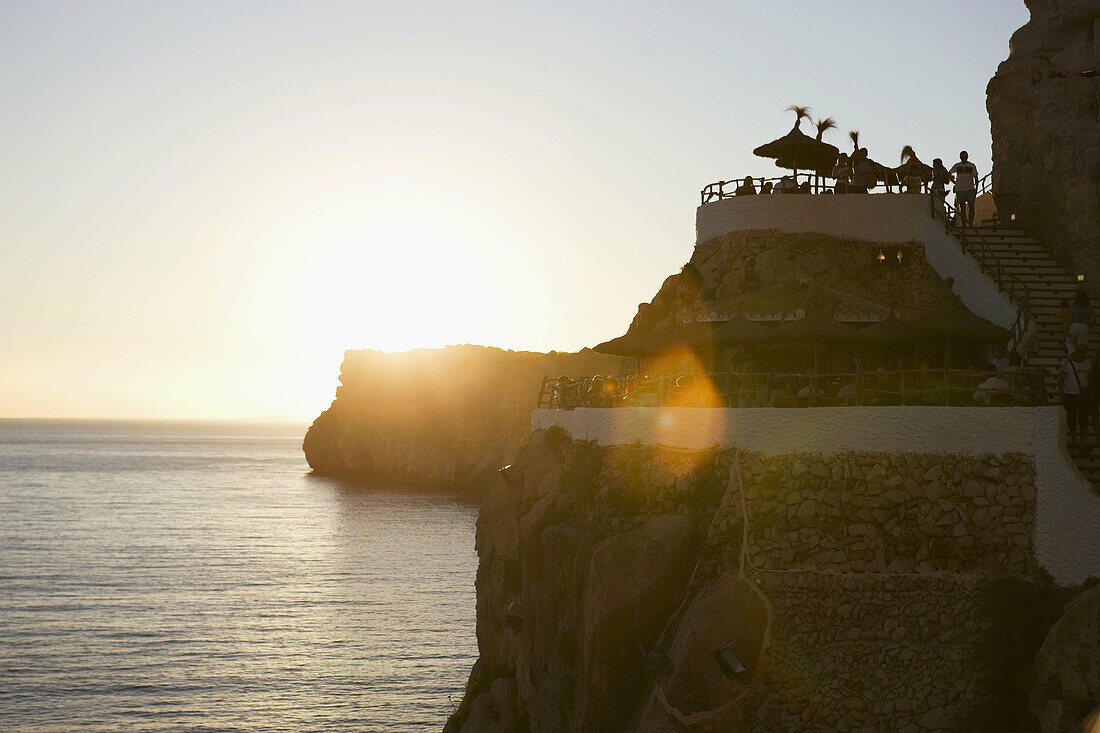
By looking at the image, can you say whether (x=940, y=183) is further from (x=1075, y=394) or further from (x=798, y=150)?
(x=1075, y=394)

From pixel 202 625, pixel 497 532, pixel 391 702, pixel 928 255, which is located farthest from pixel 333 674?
pixel 928 255

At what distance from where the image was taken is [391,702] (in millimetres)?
48156

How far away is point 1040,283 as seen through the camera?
95.6 feet

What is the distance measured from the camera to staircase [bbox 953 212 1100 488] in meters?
23.1

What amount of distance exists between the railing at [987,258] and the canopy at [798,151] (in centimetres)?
384

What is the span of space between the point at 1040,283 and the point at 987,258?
1.83m

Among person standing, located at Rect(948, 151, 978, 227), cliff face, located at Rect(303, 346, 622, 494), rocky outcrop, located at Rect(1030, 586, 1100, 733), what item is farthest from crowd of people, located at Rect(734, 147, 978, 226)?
cliff face, located at Rect(303, 346, 622, 494)

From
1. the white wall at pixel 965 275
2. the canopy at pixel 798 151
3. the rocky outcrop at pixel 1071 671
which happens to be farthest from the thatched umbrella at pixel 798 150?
the rocky outcrop at pixel 1071 671

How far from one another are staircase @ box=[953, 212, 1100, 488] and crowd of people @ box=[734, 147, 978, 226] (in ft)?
4.09

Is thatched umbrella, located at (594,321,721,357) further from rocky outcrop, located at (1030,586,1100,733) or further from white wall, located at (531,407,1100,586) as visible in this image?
rocky outcrop, located at (1030,586,1100,733)

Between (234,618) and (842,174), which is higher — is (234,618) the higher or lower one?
the lower one

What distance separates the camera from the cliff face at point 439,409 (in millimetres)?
151125

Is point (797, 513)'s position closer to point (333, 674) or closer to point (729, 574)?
point (729, 574)

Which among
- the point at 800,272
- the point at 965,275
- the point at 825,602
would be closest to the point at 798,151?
the point at 800,272
